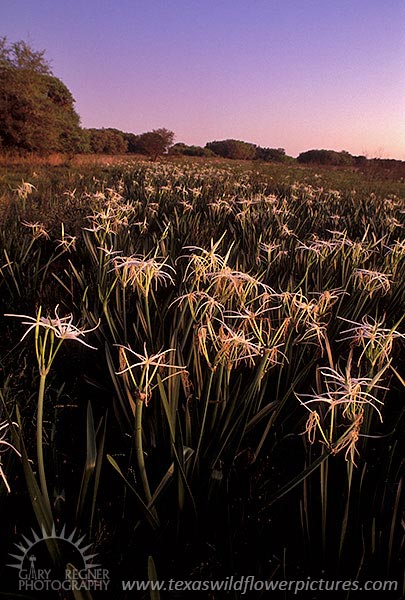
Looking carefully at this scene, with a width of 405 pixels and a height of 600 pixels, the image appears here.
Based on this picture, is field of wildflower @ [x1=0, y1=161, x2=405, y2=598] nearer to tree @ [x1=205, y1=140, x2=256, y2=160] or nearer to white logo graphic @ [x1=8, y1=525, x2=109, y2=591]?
white logo graphic @ [x1=8, y1=525, x2=109, y2=591]

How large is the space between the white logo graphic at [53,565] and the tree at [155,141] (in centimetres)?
4387

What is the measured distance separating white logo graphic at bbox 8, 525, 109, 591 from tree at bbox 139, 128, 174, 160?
43866 mm

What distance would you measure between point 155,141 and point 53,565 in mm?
45988

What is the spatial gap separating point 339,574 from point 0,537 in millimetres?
800

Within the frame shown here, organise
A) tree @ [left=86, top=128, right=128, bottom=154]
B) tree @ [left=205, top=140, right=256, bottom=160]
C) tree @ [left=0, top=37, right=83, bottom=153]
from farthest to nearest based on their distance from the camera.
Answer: tree @ [left=205, top=140, right=256, bottom=160] → tree @ [left=86, top=128, right=128, bottom=154] → tree @ [left=0, top=37, right=83, bottom=153]

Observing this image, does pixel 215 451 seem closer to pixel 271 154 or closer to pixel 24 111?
pixel 24 111

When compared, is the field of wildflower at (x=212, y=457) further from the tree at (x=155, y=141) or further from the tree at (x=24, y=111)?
the tree at (x=155, y=141)

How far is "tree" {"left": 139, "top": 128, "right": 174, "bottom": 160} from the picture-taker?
139ft

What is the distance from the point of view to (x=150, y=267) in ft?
3.99

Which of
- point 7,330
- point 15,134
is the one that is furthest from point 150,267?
point 15,134

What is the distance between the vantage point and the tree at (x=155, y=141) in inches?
1672

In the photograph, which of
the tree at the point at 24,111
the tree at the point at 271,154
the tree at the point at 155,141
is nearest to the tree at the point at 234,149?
the tree at the point at 271,154

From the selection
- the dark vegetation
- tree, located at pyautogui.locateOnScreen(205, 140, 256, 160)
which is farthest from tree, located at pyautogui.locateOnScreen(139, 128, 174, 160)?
the dark vegetation

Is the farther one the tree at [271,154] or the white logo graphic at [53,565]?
the tree at [271,154]
